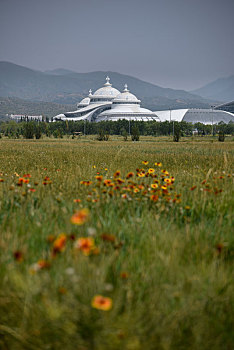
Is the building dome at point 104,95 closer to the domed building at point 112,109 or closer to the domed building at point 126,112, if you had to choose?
the domed building at point 112,109

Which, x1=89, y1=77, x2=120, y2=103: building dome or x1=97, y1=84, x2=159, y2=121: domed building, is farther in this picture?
x1=89, y1=77, x2=120, y2=103: building dome

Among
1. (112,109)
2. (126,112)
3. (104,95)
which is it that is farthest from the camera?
(104,95)

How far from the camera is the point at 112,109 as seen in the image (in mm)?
111562

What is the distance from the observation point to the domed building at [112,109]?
10371 cm

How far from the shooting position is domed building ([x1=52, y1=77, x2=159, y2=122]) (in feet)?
340

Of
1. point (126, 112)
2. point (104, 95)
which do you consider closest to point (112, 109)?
point (126, 112)

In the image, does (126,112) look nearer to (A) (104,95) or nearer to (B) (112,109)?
(B) (112,109)

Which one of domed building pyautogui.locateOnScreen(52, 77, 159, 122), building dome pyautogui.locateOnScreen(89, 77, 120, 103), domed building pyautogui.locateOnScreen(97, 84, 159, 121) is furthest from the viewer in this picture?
building dome pyautogui.locateOnScreen(89, 77, 120, 103)

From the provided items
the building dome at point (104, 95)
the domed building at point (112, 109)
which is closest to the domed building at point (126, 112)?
the domed building at point (112, 109)

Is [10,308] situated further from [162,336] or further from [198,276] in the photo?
[198,276]

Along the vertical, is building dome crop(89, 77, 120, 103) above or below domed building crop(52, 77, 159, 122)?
above

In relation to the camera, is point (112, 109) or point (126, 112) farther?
point (112, 109)

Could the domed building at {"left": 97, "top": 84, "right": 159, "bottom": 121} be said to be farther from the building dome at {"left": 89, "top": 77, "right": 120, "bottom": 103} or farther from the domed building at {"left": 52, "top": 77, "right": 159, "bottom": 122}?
the building dome at {"left": 89, "top": 77, "right": 120, "bottom": 103}

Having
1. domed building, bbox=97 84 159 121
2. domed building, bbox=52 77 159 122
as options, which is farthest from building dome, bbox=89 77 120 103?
domed building, bbox=97 84 159 121
